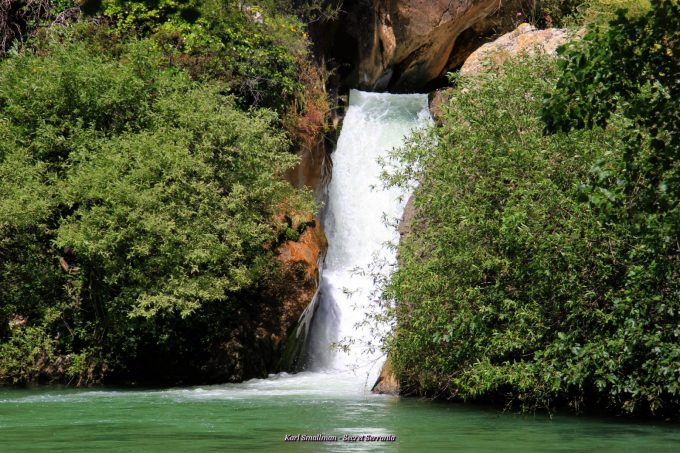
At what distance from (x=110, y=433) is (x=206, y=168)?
972cm

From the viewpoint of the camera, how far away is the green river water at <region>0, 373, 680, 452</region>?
498 inches

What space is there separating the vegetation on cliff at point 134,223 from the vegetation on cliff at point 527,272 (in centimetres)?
578

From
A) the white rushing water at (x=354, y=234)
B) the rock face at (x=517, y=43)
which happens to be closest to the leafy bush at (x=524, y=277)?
the white rushing water at (x=354, y=234)

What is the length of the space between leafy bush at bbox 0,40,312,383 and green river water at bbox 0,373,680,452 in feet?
8.25

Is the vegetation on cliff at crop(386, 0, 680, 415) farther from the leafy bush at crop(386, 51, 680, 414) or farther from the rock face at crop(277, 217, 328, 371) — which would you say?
the rock face at crop(277, 217, 328, 371)

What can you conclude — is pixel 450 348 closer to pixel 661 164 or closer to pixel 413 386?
pixel 413 386

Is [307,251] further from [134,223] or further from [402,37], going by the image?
[402,37]

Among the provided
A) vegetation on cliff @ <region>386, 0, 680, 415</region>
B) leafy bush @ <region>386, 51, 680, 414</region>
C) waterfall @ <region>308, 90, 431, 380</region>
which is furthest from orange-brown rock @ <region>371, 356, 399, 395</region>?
waterfall @ <region>308, 90, 431, 380</region>

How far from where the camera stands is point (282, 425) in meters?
15.0

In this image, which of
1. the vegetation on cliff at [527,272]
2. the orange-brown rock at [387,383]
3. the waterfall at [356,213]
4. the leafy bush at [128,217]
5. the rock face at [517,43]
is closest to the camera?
the vegetation on cliff at [527,272]

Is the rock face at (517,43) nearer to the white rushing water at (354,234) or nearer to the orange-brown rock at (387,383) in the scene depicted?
the white rushing water at (354,234)

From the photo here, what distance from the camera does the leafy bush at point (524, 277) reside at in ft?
49.8

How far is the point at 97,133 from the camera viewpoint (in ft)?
77.8

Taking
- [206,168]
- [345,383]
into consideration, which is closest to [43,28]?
[206,168]
